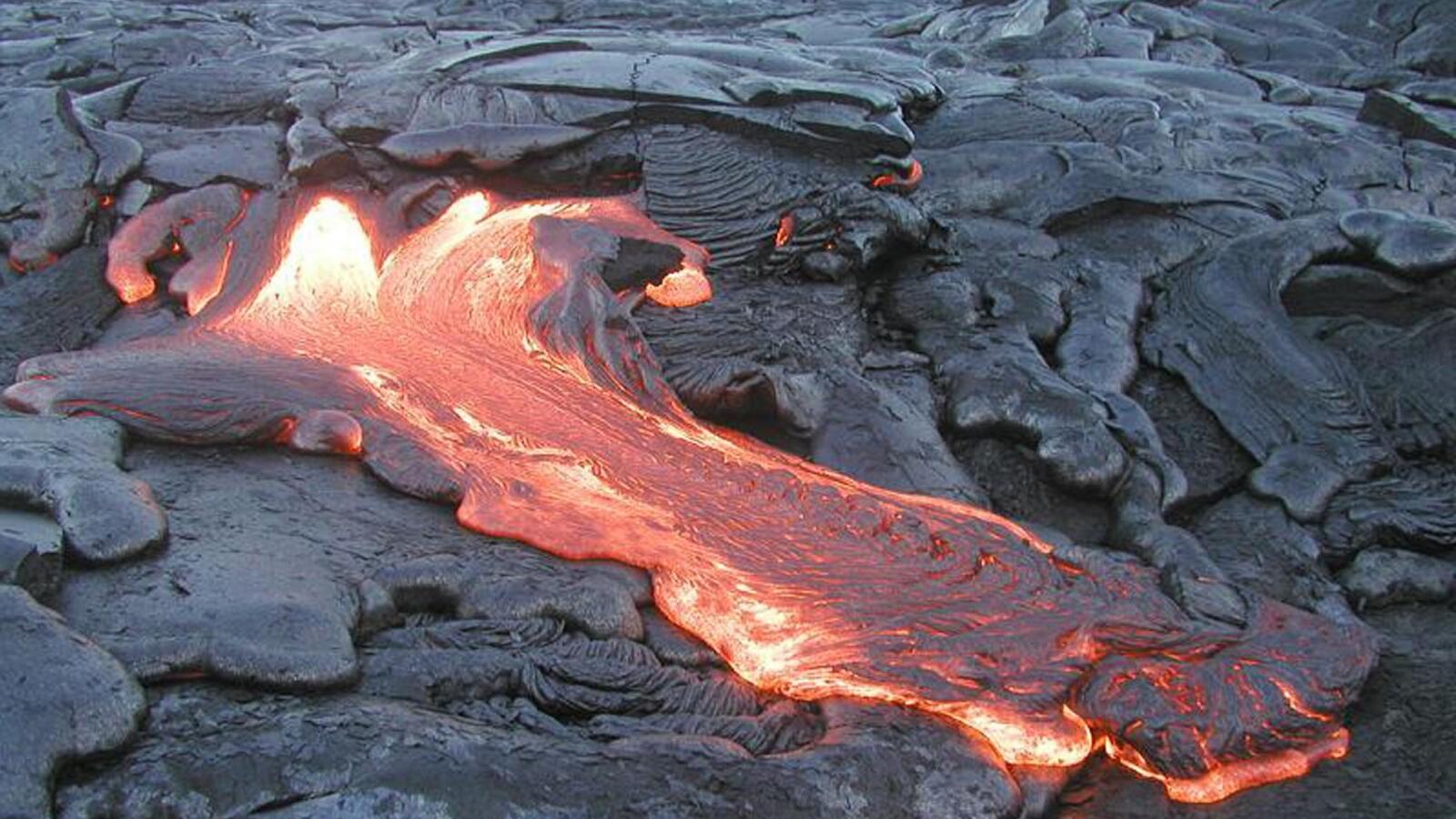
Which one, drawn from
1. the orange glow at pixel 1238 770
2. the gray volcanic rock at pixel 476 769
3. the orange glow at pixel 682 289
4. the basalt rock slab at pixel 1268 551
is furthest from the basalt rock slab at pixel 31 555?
the basalt rock slab at pixel 1268 551

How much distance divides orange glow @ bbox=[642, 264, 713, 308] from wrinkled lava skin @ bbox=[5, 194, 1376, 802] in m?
0.04

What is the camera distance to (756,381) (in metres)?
3.72

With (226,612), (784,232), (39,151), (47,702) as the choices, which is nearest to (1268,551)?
(784,232)

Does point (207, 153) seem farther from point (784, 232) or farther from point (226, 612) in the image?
point (226, 612)

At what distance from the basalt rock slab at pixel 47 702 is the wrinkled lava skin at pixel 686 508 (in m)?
1.03

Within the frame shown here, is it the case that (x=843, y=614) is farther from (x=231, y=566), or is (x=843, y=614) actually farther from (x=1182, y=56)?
(x=1182, y=56)

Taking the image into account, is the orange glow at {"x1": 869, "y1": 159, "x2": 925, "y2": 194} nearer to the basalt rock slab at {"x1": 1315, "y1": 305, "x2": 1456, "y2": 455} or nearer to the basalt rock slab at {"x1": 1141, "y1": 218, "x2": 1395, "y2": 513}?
the basalt rock slab at {"x1": 1141, "y1": 218, "x2": 1395, "y2": 513}

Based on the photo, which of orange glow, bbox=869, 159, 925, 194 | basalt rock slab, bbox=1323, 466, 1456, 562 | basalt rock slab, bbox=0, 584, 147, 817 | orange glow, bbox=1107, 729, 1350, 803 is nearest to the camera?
basalt rock slab, bbox=0, 584, 147, 817

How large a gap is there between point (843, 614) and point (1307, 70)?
5846 millimetres

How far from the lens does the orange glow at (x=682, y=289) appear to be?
4.34m

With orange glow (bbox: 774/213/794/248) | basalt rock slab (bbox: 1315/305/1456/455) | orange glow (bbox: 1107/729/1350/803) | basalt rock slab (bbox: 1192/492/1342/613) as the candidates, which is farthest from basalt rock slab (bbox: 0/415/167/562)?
basalt rock slab (bbox: 1315/305/1456/455)

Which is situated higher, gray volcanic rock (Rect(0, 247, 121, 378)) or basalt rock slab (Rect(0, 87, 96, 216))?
basalt rock slab (Rect(0, 87, 96, 216))

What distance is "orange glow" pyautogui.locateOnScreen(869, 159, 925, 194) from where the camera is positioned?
500 centimetres

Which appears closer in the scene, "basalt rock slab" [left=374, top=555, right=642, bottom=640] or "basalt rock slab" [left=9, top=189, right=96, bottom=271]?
"basalt rock slab" [left=374, top=555, right=642, bottom=640]
